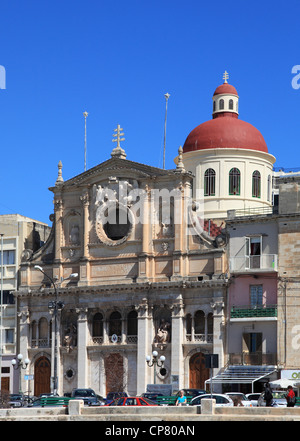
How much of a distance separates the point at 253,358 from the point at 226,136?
20.2m

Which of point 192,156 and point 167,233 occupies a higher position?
point 192,156

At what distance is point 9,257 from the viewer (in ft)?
275

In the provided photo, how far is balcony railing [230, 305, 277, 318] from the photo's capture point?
235 ft

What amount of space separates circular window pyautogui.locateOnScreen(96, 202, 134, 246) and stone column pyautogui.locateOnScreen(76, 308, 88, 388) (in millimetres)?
5753

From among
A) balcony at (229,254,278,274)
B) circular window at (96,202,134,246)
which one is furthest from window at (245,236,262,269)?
circular window at (96,202,134,246)

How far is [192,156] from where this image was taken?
8494 cm

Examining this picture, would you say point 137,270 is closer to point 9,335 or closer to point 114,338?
point 114,338

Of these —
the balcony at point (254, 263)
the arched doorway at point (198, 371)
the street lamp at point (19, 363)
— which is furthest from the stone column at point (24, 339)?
the balcony at point (254, 263)

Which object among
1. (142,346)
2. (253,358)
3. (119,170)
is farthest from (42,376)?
(253,358)

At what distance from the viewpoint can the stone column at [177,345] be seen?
2918 inches

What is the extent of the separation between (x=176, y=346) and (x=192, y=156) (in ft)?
57.5

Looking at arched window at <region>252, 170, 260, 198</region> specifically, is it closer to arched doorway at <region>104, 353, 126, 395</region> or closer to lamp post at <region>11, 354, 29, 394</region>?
arched doorway at <region>104, 353, 126, 395</region>
